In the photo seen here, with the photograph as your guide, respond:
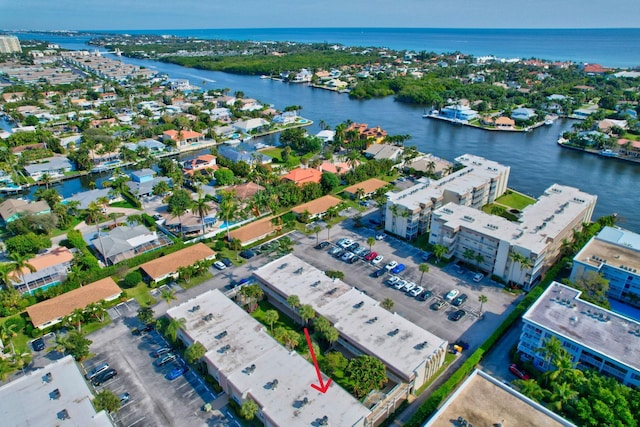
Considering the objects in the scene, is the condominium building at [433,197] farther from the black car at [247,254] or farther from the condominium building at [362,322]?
the black car at [247,254]

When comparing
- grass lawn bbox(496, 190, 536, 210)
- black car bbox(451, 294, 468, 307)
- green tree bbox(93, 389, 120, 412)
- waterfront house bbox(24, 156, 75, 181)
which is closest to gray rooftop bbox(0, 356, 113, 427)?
green tree bbox(93, 389, 120, 412)

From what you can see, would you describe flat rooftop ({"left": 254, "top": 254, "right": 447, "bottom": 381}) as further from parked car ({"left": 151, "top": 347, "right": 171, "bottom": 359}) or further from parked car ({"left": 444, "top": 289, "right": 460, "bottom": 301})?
parked car ({"left": 151, "top": 347, "right": 171, "bottom": 359})

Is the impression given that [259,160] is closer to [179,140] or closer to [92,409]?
[179,140]

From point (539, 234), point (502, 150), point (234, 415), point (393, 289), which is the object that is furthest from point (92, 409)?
point (502, 150)

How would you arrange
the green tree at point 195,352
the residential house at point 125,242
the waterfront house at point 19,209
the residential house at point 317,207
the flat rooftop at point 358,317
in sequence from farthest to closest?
the residential house at point 317,207 → the waterfront house at point 19,209 → the residential house at point 125,242 → the flat rooftop at point 358,317 → the green tree at point 195,352

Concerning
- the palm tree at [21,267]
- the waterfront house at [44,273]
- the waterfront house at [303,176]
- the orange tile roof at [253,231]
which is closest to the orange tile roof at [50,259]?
the waterfront house at [44,273]
